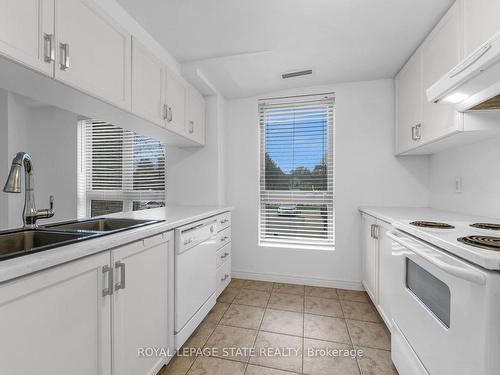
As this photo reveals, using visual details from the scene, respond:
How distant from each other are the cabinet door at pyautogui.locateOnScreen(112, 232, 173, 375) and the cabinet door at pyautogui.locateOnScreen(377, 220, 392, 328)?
1.52 m

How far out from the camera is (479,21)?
128 cm

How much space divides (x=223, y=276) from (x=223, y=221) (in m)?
0.58

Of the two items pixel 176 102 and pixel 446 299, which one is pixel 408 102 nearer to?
pixel 446 299

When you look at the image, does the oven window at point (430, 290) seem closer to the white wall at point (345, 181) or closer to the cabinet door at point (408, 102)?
the cabinet door at point (408, 102)

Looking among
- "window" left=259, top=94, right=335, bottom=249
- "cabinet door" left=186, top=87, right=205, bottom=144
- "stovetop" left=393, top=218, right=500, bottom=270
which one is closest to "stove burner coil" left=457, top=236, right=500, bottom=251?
"stovetop" left=393, top=218, right=500, bottom=270

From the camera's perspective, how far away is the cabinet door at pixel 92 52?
1.14 meters

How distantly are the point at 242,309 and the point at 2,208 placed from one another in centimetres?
283

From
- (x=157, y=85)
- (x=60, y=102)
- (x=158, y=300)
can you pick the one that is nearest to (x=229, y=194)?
(x=157, y=85)

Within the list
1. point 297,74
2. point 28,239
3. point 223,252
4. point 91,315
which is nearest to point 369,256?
point 223,252

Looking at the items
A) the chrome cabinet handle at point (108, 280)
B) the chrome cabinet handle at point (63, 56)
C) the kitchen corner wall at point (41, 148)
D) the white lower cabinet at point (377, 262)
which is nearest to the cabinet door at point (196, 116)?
the chrome cabinet handle at point (63, 56)

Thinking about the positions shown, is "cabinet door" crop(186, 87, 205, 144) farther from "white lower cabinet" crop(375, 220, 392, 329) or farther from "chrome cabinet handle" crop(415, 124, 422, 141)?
"chrome cabinet handle" crop(415, 124, 422, 141)

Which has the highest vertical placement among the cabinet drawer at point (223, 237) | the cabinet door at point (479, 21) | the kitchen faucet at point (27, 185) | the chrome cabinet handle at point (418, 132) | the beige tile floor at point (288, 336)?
the cabinet door at point (479, 21)

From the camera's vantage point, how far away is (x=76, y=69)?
3.94ft

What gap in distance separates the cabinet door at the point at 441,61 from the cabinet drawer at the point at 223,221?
73.9 inches
